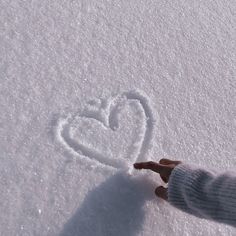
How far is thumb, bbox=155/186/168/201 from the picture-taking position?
3.17 ft

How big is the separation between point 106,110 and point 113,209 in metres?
0.22

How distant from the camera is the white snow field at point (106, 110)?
0.92 m

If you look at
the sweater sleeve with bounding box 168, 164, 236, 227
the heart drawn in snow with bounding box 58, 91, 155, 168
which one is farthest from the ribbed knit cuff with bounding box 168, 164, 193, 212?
the heart drawn in snow with bounding box 58, 91, 155, 168

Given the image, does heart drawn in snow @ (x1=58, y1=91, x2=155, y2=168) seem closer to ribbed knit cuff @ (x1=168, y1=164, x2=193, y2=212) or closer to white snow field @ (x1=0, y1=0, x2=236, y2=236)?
white snow field @ (x1=0, y1=0, x2=236, y2=236)

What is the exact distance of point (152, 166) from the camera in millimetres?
974

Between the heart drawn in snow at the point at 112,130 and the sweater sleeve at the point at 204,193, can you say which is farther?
the heart drawn in snow at the point at 112,130

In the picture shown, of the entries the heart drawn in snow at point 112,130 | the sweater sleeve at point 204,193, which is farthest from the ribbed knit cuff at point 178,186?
the heart drawn in snow at point 112,130

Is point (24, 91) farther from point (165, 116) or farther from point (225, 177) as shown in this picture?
point (225, 177)

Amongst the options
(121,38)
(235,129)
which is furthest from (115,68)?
(235,129)

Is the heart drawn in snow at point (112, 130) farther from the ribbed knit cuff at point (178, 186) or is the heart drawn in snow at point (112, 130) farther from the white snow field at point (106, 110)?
the ribbed knit cuff at point (178, 186)

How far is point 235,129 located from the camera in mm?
1120

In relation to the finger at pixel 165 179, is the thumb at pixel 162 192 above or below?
below

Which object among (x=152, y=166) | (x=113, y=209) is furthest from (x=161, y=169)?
(x=113, y=209)

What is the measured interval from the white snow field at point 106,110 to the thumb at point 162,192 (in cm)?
2
